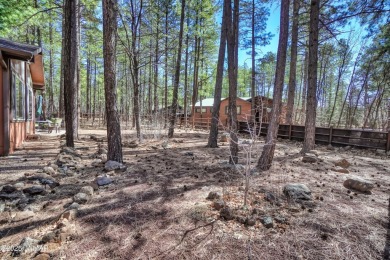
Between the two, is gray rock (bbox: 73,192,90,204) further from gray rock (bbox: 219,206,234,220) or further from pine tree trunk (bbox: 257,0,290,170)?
pine tree trunk (bbox: 257,0,290,170)

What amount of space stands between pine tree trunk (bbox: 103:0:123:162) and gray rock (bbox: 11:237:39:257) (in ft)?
9.44

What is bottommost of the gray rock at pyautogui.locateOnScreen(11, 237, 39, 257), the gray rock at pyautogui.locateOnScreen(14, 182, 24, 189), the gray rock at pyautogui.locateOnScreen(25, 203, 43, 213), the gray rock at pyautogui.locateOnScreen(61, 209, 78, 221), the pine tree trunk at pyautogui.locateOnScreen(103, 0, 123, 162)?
the gray rock at pyautogui.locateOnScreen(11, 237, 39, 257)

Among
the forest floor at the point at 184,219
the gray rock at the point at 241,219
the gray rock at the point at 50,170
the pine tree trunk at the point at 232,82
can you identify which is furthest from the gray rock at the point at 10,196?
the pine tree trunk at the point at 232,82

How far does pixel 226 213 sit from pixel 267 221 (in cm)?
47

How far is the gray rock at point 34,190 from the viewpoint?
315 centimetres

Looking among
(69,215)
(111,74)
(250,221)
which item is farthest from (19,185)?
(250,221)

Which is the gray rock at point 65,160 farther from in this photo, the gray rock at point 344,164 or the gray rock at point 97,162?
the gray rock at point 344,164

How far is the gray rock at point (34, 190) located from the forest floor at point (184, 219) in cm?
1

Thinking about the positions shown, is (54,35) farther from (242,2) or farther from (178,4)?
(242,2)

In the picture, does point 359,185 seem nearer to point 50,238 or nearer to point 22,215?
point 50,238

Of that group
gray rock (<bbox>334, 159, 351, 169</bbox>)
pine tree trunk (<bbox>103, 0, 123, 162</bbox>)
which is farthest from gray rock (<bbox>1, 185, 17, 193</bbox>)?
gray rock (<bbox>334, 159, 351, 169</bbox>)

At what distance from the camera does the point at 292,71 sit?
34.0 feet

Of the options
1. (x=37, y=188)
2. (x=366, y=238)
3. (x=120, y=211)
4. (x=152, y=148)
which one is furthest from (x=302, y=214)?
(x=152, y=148)

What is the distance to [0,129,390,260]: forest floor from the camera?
79.6 inches
